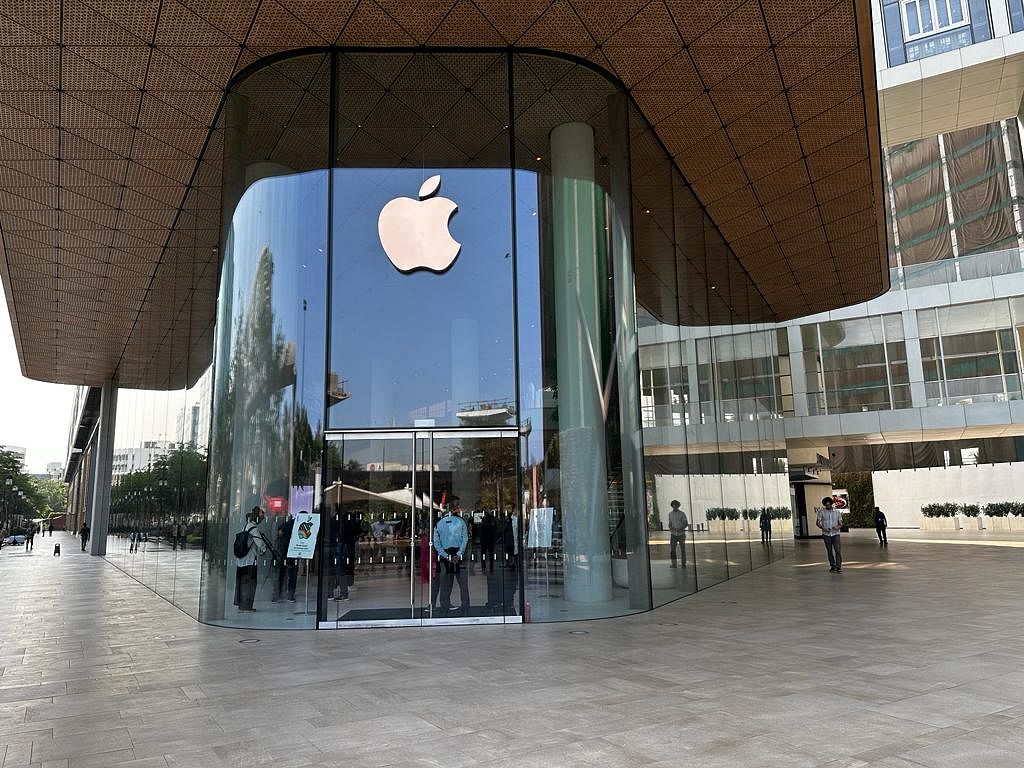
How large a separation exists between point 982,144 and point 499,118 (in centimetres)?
3274

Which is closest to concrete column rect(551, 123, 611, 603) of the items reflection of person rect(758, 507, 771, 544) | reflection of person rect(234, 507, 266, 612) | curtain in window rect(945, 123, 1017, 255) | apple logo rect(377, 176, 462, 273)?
apple logo rect(377, 176, 462, 273)

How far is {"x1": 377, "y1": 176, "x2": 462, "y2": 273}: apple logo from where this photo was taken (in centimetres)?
1053

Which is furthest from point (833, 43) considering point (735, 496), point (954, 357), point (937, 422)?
point (954, 357)

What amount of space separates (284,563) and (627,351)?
5512 mm

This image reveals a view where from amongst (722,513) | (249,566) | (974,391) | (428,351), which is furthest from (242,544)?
(974,391)

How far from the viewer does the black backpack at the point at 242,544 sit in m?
9.83

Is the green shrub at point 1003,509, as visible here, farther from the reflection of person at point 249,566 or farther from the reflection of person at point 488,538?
the reflection of person at point 249,566

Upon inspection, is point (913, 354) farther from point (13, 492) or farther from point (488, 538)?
point (13, 492)

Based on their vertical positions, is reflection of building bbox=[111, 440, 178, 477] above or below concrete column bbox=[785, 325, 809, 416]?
below

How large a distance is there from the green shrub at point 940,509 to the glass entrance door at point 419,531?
39.5m

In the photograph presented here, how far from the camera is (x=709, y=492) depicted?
49.0ft

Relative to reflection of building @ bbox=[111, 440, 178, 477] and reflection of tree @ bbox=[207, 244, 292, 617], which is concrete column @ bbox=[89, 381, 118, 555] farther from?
reflection of tree @ bbox=[207, 244, 292, 617]

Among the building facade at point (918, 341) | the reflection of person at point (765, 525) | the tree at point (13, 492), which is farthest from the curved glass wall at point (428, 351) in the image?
the tree at point (13, 492)

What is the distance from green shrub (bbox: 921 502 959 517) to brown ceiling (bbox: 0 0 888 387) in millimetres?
28168
